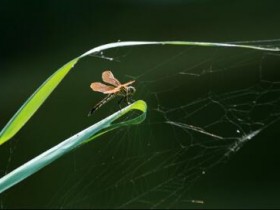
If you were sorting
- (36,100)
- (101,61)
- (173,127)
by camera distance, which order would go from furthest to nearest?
1. (101,61)
2. (173,127)
3. (36,100)

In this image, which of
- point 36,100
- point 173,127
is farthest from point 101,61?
point 36,100

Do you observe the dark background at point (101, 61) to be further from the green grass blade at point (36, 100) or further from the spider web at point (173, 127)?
the green grass blade at point (36, 100)

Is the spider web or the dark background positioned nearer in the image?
the spider web

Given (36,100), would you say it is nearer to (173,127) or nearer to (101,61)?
(173,127)

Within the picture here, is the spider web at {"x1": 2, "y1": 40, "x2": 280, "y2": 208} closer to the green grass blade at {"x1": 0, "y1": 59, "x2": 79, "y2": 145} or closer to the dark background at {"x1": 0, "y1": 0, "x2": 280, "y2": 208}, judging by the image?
the dark background at {"x1": 0, "y1": 0, "x2": 280, "y2": 208}

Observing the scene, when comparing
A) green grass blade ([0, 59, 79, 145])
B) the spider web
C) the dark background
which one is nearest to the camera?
green grass blade ([0, 59, 79, 145])

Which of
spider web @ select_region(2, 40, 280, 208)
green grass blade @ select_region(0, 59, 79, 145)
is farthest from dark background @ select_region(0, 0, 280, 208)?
green grass blade @ select_region(0, 59, 79, 145)

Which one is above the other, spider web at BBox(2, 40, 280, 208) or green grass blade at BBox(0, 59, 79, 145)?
spider web at BBox(2, 40, 280, 208)

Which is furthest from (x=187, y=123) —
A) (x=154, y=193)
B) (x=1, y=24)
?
(x=1, y=24)
